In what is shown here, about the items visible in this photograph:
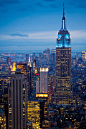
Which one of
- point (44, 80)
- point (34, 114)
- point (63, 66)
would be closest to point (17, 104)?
Answer: point (34, 114)

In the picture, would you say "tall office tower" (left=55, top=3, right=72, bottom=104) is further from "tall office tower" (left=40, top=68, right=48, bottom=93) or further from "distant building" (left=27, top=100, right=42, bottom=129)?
"distant building" (left=27, top=100, right=42, bottom=129)

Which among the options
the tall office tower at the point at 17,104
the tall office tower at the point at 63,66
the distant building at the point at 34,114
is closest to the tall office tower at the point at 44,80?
the tall office tower at the point at 63,66

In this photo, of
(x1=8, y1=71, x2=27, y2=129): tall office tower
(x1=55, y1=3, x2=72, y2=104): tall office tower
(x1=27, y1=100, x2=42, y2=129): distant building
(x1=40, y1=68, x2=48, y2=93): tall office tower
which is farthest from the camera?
(x1=55, y1=3, x2=72, y2=104): tall office tower

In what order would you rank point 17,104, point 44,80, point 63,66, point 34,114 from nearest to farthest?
point 17,104 → point 34,114 → point 44,80 → point 63,66

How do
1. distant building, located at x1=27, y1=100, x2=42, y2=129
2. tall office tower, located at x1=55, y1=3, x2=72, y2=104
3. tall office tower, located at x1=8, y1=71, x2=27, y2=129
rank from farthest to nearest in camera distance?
tall office tower, located at x1=55, y1=3, x2=72, y2=104 < distant building, located at x1=27, y1=100, x2=42, y2=129 < tall office tower, located at x1=8, y1=71, x2=27, y2=129

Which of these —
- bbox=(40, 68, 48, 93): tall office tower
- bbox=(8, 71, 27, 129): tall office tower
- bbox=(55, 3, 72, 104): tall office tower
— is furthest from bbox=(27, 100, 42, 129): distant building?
bbox=(55, 3, 72, 104): tall office tower

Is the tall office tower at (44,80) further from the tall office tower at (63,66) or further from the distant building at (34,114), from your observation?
the distant building at (34,114)

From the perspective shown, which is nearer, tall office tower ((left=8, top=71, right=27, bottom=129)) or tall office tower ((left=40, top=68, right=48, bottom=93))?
tall office tower ((left=8, top=71, right=27, bottom=129))

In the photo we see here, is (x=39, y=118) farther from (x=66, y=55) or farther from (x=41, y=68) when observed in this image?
(x=66, y=55)

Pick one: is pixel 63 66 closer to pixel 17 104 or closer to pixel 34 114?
pixel 34 114
